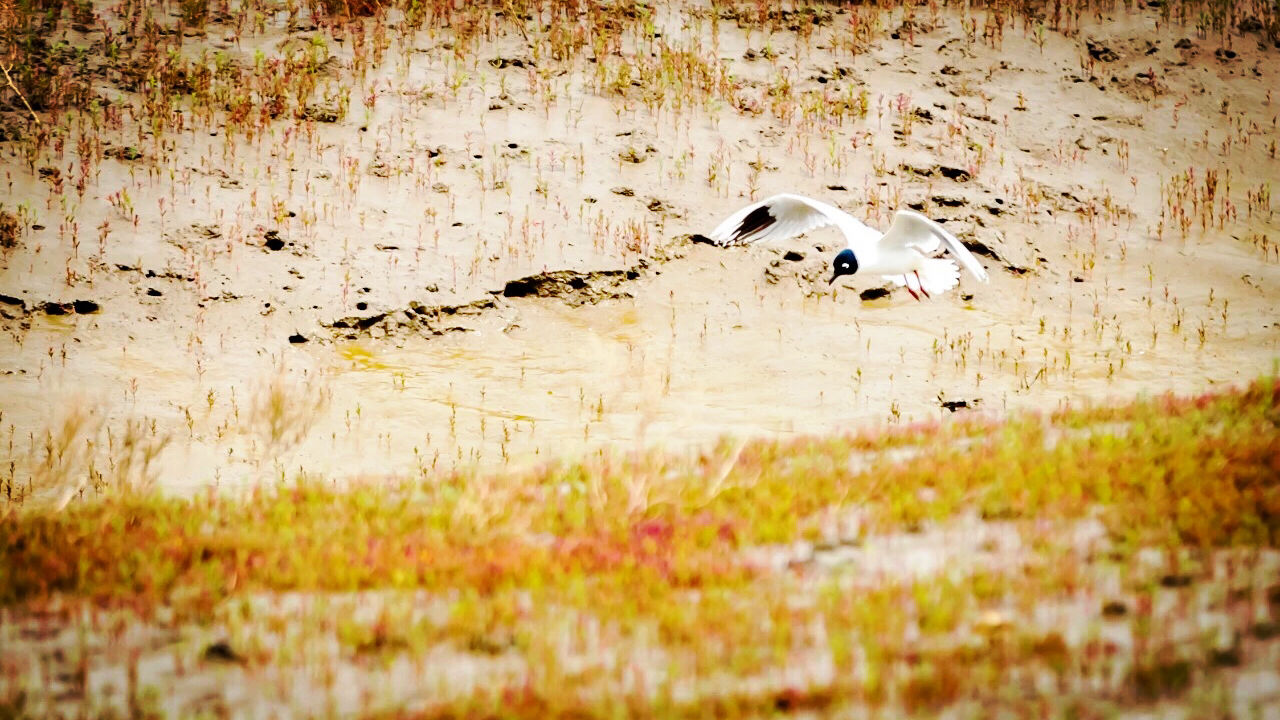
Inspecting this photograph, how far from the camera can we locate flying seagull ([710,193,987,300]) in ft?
29.9

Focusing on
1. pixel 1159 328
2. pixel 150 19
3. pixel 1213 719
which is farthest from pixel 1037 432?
pixel 150 19

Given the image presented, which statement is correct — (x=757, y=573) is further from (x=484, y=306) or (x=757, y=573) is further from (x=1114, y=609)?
(x=484, y=306)

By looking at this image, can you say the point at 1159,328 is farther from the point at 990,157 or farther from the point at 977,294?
the point at 990,157

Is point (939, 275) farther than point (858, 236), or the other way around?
point (939, 275)

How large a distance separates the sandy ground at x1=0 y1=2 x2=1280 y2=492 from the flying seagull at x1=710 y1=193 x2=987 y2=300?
1.54 meters

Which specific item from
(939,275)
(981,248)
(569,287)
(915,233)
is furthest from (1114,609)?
(981,248)

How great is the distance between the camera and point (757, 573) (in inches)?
195

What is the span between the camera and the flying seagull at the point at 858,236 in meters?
9.12

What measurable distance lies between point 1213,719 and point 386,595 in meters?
3.35

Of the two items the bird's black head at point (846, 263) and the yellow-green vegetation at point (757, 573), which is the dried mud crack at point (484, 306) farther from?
the yellow-green vegetation at point (757, 573)

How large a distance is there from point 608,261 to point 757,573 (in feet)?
29.5

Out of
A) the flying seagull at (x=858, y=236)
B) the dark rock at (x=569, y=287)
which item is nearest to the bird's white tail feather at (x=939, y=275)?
the flying seagull at (x=858, y=236)

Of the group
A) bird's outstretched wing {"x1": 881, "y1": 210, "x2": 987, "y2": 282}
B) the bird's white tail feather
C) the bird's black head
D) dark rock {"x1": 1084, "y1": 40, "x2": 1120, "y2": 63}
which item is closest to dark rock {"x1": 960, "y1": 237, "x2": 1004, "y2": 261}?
the bird's white tail feather

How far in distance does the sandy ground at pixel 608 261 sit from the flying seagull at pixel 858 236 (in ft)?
5.04
